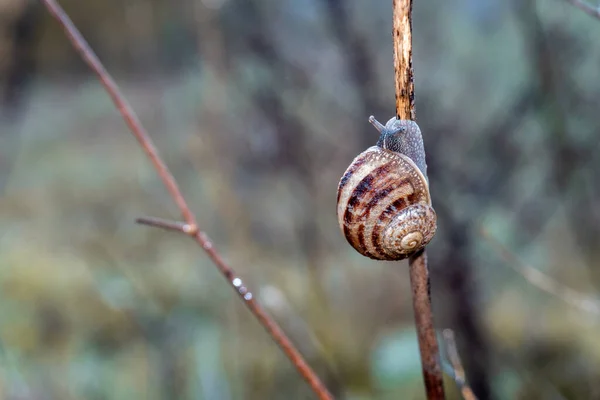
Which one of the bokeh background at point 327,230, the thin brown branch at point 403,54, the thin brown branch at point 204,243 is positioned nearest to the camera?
the thin brown branch at point 403,54

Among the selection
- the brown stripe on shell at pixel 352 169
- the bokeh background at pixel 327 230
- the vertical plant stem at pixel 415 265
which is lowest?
the vertical plant stem at pixel 415 265

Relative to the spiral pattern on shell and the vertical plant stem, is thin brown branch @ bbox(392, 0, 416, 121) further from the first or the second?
the spiral pattern on shell

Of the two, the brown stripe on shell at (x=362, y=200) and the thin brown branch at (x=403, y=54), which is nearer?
the thin brown branch at (x=403, y=54)

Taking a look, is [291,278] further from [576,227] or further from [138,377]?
Result: [576,227]

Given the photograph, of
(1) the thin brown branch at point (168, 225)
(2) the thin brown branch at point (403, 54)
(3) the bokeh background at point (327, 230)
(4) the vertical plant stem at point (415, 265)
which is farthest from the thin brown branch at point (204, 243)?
(3) the bokeh background at point (327, 230)

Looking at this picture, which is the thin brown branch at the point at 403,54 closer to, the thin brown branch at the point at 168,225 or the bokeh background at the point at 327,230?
the thin brown branch at the point at 168,225

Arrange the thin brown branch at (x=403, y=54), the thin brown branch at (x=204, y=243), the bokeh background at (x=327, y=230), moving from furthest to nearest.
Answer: the bokeh background at (x=327, y=230) → the thin brown branch at (x=204, y=243) → the thin brown branch at (x=403, y=54)

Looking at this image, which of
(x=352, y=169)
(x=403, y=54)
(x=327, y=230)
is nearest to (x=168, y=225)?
(x=352, y=169)

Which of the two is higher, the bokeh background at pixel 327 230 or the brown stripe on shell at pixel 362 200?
the bokeh background at pixel 327 230
